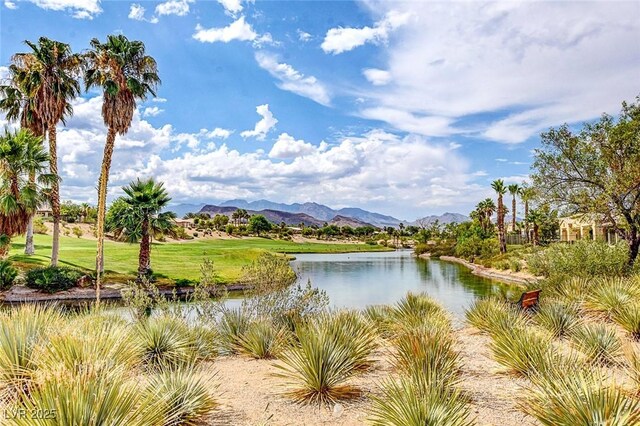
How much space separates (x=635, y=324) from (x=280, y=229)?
14407 centimetres

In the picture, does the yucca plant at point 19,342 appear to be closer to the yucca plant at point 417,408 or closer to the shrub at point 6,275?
the yucca plant at point 417,408

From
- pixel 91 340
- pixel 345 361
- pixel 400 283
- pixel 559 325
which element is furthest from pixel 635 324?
pixel 400 283

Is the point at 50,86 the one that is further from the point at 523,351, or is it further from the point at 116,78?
the point at 523,351

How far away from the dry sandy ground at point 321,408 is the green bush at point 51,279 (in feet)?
83.1

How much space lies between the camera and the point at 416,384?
5.54m

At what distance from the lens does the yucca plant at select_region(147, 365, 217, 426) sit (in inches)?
207

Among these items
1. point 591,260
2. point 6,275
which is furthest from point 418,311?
point 6,275

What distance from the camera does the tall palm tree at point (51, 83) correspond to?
30.9 meters

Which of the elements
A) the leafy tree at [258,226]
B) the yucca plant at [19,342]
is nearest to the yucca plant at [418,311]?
the yucca plant at [19,342]

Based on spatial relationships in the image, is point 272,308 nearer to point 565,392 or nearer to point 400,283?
point 565,392

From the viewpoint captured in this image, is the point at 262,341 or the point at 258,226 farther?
the point at 258,226

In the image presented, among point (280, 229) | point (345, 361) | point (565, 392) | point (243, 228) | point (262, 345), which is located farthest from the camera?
point (280, 229)

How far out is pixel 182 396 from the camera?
5555mm

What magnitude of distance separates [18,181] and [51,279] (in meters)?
6.78
